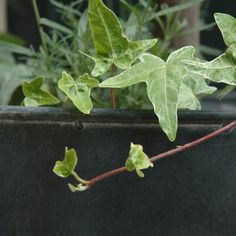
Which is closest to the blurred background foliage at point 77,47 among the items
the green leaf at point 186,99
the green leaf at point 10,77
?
the green leaf at point 10,77

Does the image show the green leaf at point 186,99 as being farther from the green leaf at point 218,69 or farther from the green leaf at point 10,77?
the green leaf at point 10,77

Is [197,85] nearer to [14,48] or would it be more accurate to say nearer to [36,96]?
[36,96]

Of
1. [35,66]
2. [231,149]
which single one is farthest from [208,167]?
[35,66]

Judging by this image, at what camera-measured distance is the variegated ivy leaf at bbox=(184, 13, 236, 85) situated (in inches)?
23.5

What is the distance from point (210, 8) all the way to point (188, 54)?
1.17 meters

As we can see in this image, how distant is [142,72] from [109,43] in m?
0.07

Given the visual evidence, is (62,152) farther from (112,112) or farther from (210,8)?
(210,8)

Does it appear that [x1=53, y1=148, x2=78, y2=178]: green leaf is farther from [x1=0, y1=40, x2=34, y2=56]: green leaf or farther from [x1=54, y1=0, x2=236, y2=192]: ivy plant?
[x1=0, y1=40, x2=34, y2=56]: green leaf

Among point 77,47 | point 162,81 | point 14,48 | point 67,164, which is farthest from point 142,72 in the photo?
point 14,48

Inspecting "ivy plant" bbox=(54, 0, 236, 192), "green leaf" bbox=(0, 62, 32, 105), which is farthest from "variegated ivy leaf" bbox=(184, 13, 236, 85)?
"green leaf" bbox=(0, 62, 32, 105)

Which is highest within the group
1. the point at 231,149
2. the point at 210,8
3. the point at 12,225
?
the point at 210,8

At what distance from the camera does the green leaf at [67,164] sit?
576mm

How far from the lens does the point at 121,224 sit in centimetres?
64

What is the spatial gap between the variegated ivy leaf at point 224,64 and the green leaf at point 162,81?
2cm
